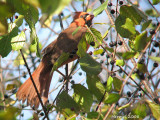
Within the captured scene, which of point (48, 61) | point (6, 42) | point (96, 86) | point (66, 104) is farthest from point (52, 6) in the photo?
point (48, 61)

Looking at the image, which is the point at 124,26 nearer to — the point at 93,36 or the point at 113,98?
the point at 93,36

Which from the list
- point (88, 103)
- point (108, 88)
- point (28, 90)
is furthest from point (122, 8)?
point (28, 90)

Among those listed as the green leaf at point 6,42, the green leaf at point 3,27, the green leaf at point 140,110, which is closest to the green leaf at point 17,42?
the green leaf at point 6,42

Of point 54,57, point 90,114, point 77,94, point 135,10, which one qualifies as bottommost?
point 90,114

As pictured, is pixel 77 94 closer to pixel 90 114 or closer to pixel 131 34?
pixel 90 114

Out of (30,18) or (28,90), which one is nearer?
(30,18)

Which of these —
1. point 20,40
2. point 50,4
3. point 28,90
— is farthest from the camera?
point 28,90

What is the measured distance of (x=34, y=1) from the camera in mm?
847

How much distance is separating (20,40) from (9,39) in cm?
12

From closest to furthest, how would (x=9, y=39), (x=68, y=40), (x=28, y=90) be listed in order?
(x=9, y=39)
(x=28, y=90)
(x=68, y=40)

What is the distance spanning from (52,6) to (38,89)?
2351 millimetres

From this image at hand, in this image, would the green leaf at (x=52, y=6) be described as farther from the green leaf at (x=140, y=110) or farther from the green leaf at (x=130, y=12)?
the green leaf at (x=140, y=110)

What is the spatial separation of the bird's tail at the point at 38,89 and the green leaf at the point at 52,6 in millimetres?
1872

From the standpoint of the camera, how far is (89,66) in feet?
5.30
